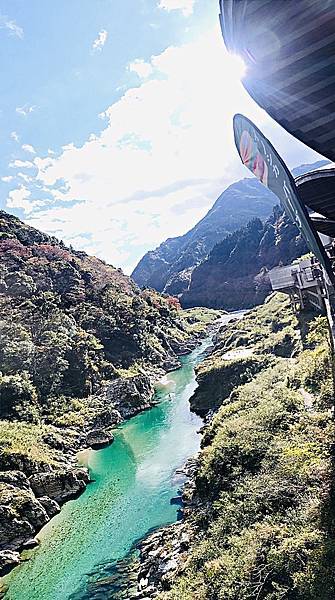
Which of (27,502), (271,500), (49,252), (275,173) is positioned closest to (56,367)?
(27,502)

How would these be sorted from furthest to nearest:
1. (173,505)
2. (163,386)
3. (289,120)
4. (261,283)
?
1. (261,283)
2. (163,386)
3. (173,505)
4. (289,120)

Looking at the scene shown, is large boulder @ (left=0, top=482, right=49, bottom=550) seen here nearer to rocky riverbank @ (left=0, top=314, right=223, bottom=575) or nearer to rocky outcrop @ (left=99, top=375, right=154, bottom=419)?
rocky riverbank @ (left=0, top=314, right=223, bottom=575)

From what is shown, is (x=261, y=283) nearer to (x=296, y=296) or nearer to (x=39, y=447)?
(x=296, y=296)

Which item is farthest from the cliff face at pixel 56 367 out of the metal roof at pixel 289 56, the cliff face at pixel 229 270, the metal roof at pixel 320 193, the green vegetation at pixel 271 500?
the cliff face at pixel 229 270

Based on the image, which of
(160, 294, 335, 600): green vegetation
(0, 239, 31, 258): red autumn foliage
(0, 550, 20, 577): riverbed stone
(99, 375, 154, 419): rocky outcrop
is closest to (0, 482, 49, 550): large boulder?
(0, 550, 20, 577): riverbed stone

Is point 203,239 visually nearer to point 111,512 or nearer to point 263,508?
point 111,512

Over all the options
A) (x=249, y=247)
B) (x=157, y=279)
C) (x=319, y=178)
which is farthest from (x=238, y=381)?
(x=157, y=279)

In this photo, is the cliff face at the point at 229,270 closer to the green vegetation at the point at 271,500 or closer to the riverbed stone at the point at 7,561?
the green vegetation at the point at 271,500
